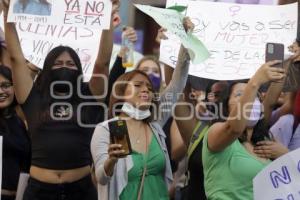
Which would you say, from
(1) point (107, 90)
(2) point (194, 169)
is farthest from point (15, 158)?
(2) point (194, 169)

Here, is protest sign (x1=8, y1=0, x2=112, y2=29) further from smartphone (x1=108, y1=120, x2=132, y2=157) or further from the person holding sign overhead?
smartphone (x1=108, y1=120, x2=132, y2=157)

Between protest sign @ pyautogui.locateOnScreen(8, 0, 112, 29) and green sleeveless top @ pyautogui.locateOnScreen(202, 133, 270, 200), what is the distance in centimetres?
124

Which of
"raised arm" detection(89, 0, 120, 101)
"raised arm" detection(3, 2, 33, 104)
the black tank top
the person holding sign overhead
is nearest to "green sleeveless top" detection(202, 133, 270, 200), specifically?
the black tank top

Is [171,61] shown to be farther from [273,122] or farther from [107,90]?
[273,122]

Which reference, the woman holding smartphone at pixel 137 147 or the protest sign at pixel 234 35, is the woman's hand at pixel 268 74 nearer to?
the woman holding smartphone at pixel 137 147

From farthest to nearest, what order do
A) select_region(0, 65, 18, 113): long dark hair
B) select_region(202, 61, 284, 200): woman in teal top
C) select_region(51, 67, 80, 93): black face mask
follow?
select_region(0, 65, 18, 113): long dark hair, select_region(51, 67, 80, 93): black face mask, select_region(202, 61, 284, 200): woman in teal top

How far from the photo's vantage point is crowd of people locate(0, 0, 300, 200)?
4.05m

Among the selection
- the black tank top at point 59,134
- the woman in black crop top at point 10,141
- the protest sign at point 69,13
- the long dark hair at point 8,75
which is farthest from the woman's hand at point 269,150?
the long dark hair at point 8,75

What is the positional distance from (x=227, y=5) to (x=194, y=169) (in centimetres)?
109

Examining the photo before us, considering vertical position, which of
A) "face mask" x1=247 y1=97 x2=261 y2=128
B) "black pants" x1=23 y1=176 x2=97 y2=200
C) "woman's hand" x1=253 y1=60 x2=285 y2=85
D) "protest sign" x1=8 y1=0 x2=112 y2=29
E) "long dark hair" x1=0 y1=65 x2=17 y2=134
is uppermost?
"protest sign" x1=8 y1=0 x2=112 y2=29

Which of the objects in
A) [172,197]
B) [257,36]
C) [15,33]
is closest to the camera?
[15,33]

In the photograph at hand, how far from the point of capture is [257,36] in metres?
5.01

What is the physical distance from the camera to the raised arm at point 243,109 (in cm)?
390

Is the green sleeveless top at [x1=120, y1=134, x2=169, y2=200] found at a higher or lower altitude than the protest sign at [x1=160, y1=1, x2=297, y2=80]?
lower
